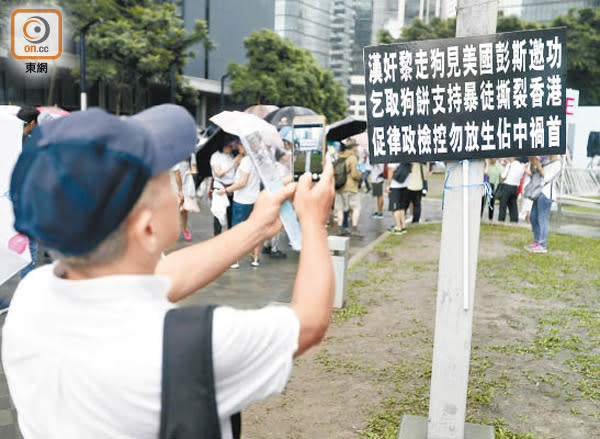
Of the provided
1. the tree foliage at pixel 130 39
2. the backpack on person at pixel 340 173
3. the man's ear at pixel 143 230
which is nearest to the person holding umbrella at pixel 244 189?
the backpack on person at pixel 340 173

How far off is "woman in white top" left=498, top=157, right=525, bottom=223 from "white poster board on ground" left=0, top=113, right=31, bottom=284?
9343 mm

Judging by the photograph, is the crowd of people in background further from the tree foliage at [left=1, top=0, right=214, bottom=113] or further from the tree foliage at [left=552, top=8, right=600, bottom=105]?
the tree foliage at [left=552, top=8, right=600, bottom=105]

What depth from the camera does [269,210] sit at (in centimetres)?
159

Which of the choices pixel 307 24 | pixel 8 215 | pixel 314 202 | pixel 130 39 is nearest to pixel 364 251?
pixel 8 215

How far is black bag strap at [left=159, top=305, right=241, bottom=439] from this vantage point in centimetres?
98

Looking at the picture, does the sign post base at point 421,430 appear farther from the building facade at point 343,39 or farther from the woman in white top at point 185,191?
the building facade at point 343,39

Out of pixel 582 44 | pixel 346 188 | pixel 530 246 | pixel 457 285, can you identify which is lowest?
pixel 530 246

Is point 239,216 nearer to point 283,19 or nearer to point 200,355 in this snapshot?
point 200,355

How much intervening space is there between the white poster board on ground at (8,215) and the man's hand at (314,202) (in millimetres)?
4599

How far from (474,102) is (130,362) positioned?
2.42 meters

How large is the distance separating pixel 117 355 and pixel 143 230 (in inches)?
8.5

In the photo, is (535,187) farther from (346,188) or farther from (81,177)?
(81,177)

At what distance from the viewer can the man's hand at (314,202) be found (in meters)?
1.29

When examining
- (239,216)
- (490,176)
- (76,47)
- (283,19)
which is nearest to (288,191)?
(239,216)
